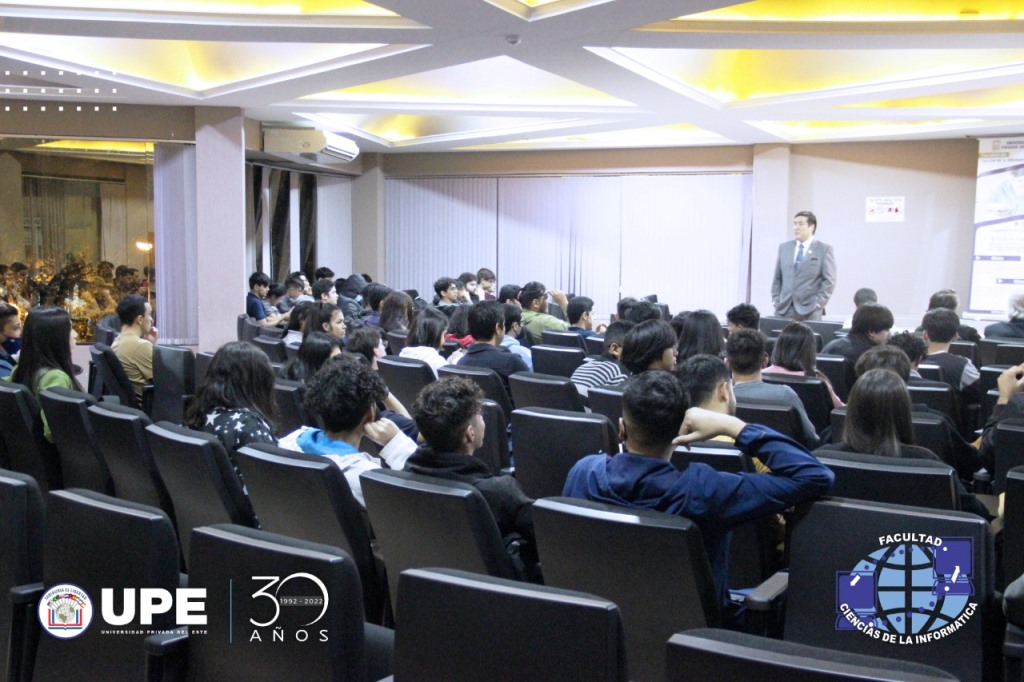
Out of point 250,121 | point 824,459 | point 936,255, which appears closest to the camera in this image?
point 824,459

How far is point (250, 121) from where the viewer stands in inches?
403

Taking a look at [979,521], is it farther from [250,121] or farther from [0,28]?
[250,121]

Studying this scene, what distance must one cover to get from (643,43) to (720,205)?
6240 mm

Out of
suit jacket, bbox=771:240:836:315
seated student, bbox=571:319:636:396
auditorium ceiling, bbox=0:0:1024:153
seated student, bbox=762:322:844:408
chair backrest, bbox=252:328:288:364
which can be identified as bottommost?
chair backrest, bbox=252:328:288:364

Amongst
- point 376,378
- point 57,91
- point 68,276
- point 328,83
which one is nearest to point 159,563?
point 376,378

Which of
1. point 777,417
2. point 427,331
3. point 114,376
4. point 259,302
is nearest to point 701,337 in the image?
point 777,417

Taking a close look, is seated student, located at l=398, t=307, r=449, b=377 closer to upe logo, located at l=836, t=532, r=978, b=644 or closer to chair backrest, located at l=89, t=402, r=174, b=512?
chair backrest, located at l=89, t=402, r=174, b=512

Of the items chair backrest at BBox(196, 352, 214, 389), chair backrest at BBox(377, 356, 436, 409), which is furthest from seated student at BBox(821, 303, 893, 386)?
chair backrest at BBox(196, 352, 214, 389)

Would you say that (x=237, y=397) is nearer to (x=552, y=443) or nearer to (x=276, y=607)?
(x=552, y=443)

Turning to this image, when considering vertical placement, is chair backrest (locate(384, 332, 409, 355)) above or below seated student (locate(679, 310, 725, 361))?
below

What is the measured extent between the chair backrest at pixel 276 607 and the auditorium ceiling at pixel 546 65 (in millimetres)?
4247

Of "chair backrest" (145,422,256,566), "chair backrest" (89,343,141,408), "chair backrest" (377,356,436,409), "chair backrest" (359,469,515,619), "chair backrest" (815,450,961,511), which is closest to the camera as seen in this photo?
"chair backrest" (359,469,515,619)

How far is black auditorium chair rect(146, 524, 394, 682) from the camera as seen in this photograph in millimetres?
1798

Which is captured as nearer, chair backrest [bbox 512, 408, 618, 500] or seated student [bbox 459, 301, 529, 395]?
chair backrest [bbox 512, 408, 618, 500]
